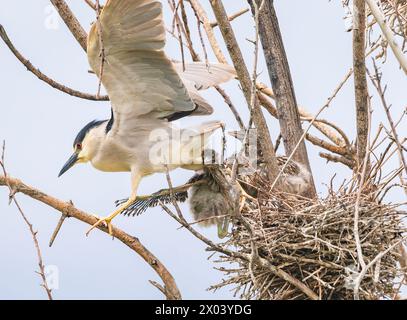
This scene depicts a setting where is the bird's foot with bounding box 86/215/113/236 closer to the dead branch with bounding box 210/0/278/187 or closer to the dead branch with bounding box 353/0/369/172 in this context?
the dead branch with bounding box 210/0/278/187

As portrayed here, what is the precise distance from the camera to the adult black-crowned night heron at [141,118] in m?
4.43

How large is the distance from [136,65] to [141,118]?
40 centimetres

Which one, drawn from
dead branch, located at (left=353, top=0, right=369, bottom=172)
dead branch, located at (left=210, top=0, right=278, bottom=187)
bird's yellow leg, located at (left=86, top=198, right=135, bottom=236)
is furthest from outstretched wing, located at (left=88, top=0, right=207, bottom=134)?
dead branch, located at (left=353, top=0, right=369, bottom=172)

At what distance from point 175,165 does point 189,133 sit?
0.19 metres

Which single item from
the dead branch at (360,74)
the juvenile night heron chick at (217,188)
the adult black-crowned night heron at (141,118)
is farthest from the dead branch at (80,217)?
the dead branch at (360,74)

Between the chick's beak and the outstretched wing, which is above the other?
the outstretched wing

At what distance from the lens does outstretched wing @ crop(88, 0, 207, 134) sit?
4.23 m

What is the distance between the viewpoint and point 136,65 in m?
4.48

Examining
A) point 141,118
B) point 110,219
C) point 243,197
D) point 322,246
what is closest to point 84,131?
point 141,118

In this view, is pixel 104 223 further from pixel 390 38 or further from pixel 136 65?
pixel 390 38
